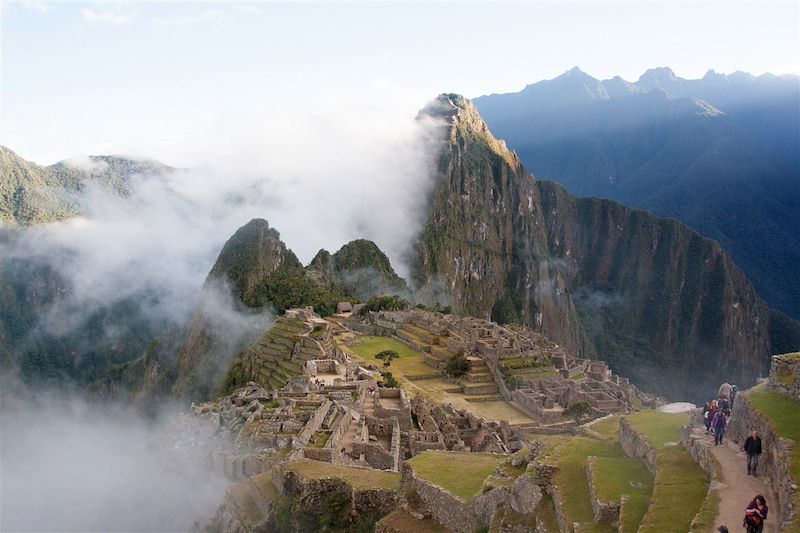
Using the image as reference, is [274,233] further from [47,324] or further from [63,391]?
[47,324]

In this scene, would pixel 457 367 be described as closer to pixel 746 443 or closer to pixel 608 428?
pixel 608 428

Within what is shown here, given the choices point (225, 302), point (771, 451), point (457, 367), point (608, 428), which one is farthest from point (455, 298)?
point (771, 451)

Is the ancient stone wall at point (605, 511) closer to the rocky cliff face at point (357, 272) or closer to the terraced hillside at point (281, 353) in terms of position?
the terraced hillside at point (281, 353)

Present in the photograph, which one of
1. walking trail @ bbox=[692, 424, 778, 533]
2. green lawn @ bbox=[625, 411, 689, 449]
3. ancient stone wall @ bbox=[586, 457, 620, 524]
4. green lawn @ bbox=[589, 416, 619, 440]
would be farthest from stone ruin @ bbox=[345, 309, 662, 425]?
ancient stone wall @ bbox=[586, 457, 620, 524]

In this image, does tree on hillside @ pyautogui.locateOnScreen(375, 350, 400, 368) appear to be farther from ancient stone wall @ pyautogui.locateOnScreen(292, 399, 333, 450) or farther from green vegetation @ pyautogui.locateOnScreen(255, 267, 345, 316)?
ancient stone wall @ pyautogui.locateOnScreen(292, 399, 333, 450)

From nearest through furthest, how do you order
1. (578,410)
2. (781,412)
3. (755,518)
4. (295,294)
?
(755,518) < (781,412) < (578,410) < (295,294)

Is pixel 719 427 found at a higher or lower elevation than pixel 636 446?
→ higher

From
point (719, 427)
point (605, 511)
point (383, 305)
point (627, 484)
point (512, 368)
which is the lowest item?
point (383, 305)

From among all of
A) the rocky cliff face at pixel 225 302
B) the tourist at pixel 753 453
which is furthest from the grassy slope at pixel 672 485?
the rocky cliff face at pixel 225 302
